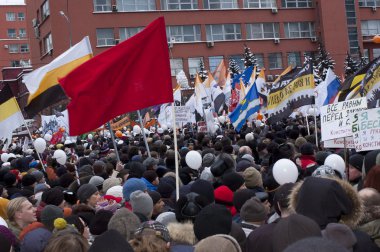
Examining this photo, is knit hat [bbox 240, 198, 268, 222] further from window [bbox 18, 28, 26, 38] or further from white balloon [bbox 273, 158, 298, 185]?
window [bbox 18, 28, 26, 38]

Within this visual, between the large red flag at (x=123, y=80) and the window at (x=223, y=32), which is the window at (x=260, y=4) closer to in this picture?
the window at (x=223, y=32)

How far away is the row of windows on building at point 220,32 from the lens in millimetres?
52750

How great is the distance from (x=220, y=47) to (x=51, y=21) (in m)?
16.0

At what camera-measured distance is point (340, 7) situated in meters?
59.3

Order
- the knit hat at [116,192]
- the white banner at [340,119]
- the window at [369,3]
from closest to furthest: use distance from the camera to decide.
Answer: the knit hat at [116,192], the white banner at [340,119], the window at [369,3]

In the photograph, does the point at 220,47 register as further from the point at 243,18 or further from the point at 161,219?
the point at 161,219

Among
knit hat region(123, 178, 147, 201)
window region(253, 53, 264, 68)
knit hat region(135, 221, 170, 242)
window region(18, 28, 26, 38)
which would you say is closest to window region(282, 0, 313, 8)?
window region(253, 53, 264, 68)

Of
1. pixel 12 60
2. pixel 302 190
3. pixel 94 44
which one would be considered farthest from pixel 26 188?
Answer: pixel 12 60

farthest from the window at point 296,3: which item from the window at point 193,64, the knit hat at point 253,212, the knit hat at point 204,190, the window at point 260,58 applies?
the knit hat at point 253,212

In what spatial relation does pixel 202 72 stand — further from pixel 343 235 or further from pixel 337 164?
pixel 343 235

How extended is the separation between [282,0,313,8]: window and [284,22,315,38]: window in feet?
5.70

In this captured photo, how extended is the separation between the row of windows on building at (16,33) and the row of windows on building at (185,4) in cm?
4523

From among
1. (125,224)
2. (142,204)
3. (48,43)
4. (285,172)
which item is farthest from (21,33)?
(125,224)

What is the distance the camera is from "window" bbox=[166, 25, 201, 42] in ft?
179
